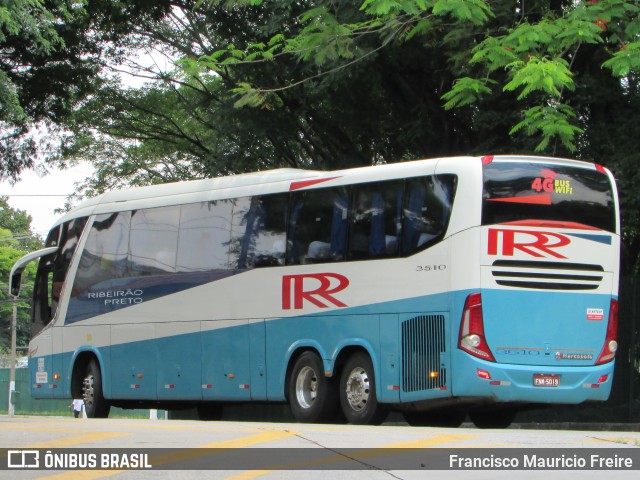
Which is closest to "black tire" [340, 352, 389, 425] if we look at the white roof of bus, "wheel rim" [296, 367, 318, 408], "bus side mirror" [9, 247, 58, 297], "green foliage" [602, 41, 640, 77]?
"wheel rim" [296, 367, 318, 408]

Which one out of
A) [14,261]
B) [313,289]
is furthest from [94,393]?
[14,261]

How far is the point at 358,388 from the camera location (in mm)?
16312

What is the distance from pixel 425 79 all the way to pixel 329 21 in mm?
4612

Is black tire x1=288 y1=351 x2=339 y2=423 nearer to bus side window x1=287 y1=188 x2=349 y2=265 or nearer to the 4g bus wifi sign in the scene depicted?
bus side window x1=287 y1=188 x2=349 y2=265

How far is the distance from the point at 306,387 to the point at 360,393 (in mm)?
1220

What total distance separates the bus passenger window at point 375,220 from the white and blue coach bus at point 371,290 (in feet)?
0.09

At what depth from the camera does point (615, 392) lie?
810 inches

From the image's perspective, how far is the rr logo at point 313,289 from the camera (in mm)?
16578

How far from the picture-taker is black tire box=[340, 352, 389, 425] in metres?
16.0

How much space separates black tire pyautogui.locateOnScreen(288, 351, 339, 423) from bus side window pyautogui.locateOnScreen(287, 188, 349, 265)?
4.69 feet

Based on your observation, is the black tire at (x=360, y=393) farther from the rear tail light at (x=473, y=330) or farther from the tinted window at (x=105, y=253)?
the tinted window at (x=105, y=253)

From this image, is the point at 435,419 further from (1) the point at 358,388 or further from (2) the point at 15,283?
(2) the point at 15,283

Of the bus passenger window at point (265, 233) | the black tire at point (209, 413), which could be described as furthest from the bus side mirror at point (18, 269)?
the bus passenger window at point (265, 233)

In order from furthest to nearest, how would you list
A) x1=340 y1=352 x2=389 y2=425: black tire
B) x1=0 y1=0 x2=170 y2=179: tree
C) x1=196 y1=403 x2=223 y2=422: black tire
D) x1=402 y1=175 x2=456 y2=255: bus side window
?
x1=0 y1=0 x2=170 y2=179: tree → x1=196 y1=403 x2=223 y2=422: black tire → x1=340 y1=352 x2=389 y2=425: black tire → x1=402 y1=175 x2=456 y2=255: bus side window
